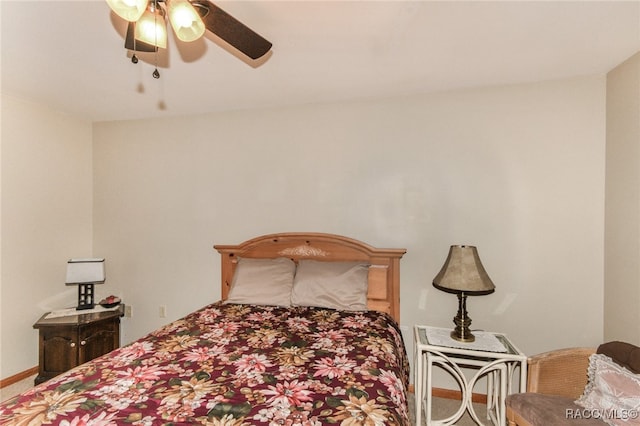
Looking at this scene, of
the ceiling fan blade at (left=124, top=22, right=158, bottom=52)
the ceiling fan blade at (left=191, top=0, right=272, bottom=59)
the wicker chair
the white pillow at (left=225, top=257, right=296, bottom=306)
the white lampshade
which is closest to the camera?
the ceiling fan blade at (left=191, top=0, right=272, bottom=59)

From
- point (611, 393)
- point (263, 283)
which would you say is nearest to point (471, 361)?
point (611, 393)

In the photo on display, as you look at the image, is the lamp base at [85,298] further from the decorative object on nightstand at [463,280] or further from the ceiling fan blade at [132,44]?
the decorative object on nightstand at [463,280]

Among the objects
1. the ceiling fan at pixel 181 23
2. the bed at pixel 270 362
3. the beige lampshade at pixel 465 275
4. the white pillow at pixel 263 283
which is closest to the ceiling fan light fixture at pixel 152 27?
the ceiling fan at pixel 181 23

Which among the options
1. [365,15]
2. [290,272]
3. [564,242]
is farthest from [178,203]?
[564,242]

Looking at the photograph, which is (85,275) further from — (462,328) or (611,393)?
(611,393)

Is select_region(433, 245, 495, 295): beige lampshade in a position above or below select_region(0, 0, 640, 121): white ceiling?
below

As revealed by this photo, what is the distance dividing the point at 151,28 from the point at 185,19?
0.85 feet

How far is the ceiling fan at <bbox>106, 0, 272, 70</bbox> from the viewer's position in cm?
112

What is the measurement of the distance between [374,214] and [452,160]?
0.77m

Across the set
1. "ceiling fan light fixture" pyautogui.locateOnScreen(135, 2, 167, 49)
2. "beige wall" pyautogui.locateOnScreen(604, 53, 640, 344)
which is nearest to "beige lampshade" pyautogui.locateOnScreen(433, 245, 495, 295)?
"beige wall" pyautogui.locateOnScreen(604, 53, 640, 344)

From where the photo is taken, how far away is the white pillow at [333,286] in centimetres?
241

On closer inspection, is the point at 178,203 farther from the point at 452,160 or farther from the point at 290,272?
the point at 452,160

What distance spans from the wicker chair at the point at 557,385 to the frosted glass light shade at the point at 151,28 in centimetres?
254

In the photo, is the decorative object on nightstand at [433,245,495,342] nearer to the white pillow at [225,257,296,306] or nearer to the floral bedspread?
the floral bedspread
